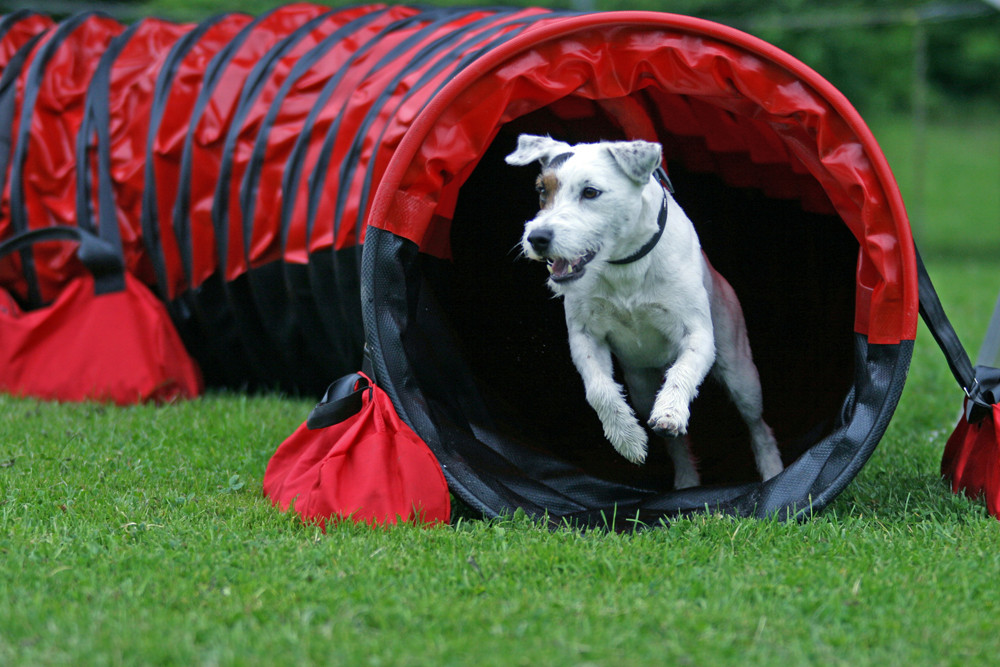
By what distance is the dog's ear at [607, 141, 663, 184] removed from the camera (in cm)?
423

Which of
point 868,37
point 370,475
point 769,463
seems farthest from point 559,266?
point 868,37

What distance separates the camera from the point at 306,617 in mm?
3014

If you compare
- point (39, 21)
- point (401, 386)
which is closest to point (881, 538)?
point (401, 386)

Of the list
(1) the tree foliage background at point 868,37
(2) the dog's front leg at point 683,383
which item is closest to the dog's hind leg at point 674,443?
(2) the dog's front leg at point 683,383

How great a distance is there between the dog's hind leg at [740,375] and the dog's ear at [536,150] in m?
1.05

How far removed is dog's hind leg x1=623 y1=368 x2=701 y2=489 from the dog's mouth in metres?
1.03

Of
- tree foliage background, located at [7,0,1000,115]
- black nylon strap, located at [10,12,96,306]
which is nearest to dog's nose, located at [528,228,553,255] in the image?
black nylon strap, located at [10,12,96,306]

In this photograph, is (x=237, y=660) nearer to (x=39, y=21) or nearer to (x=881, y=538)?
A: (x=881, y=538)

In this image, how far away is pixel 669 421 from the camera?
4.14 meters

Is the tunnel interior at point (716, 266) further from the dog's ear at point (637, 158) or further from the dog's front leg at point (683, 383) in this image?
the dog's ear at point (637, 158)

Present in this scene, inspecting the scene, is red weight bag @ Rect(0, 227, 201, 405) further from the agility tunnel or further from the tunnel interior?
the tunnel interior

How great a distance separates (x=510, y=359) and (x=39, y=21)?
14.8 feet

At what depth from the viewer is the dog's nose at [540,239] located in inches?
159

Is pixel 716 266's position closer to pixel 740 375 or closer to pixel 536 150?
pixel 740 375
